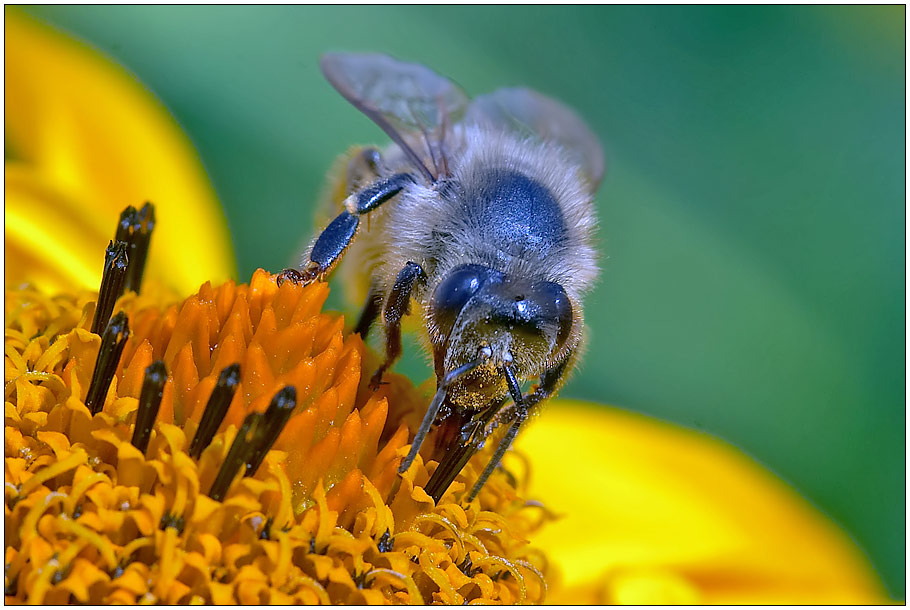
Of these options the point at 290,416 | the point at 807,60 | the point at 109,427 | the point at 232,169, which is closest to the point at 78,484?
the point at 109,427

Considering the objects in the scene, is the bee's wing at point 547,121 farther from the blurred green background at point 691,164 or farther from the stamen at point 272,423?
the stamen at point 272,423

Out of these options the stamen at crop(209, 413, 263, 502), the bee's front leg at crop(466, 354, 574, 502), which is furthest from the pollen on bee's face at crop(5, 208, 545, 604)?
the bee's front leg at crop(466, 354, 574, 502)

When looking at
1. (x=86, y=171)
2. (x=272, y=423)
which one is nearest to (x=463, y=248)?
(x=272, y=423)

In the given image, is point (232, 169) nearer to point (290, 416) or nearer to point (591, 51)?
point (591, 51)

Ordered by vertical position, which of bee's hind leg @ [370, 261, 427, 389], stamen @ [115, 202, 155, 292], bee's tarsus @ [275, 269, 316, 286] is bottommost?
stamen @ [115, 202, 155, 292]

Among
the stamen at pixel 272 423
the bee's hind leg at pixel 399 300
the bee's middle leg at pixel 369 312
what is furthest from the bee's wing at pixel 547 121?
the stamen at pixel 272 423

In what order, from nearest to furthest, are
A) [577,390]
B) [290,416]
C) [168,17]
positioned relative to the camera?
[290,416]
[168,17]
[577,390]

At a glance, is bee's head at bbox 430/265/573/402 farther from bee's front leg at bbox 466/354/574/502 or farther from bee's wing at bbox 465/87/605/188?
bee's wing at bbox 465/87/605/188
